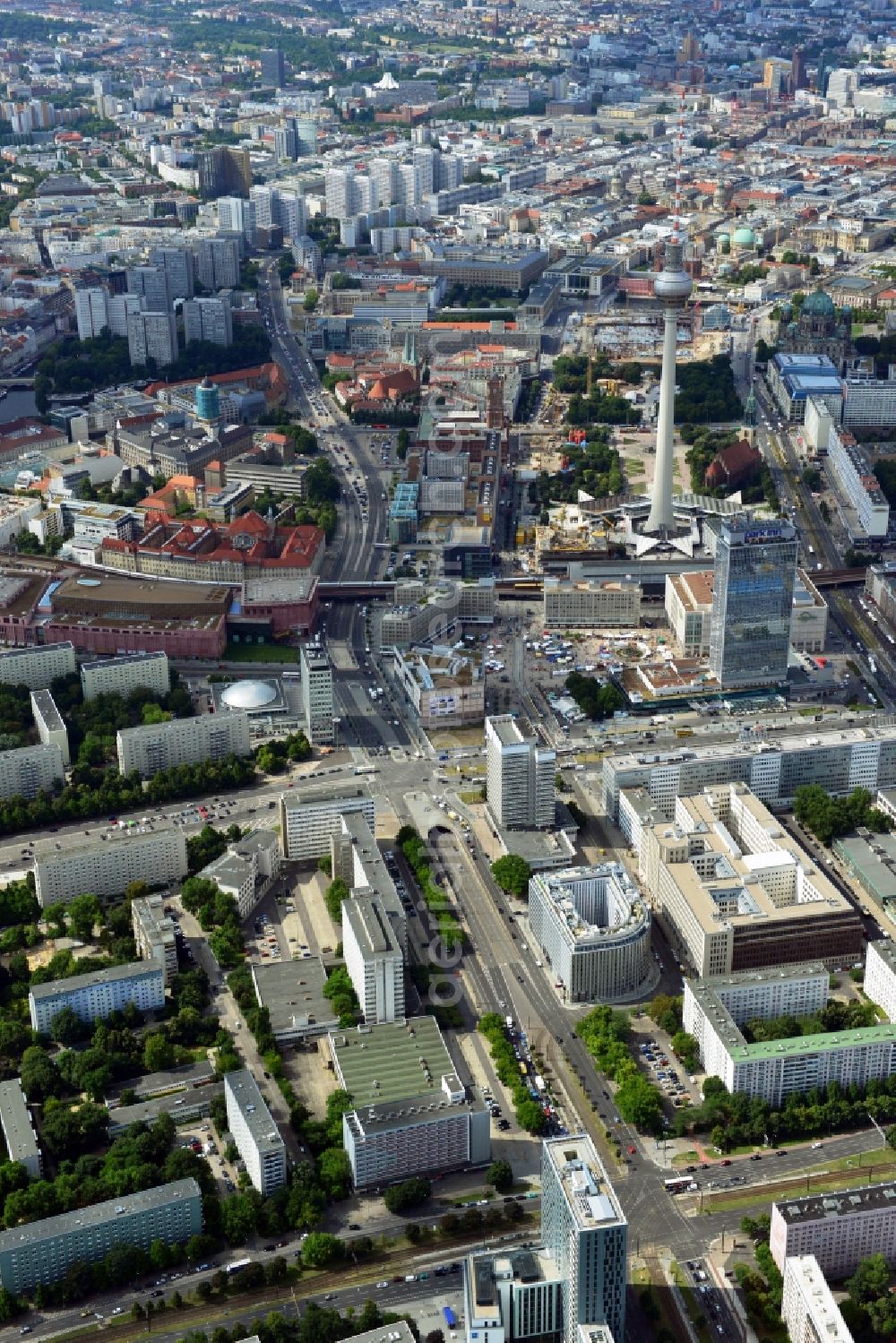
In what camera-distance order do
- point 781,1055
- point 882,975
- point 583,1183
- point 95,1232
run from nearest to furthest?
point 583,1183
point 95,1232
point 781,1055
point 882,975

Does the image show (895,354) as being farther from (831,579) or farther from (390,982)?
(390,982)

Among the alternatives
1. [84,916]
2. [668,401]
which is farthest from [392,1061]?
[668,401]

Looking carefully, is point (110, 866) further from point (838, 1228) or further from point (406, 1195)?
point (838, 1228)

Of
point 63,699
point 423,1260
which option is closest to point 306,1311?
point 423,1260

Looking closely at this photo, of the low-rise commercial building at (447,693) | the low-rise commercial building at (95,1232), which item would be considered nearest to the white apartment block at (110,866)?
the low-rise commercial building at (447,693)

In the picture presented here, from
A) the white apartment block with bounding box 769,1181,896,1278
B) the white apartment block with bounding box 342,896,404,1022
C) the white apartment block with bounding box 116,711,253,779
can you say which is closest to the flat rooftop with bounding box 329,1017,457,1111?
the white apartment block with bounding box 342,896,404,1022
